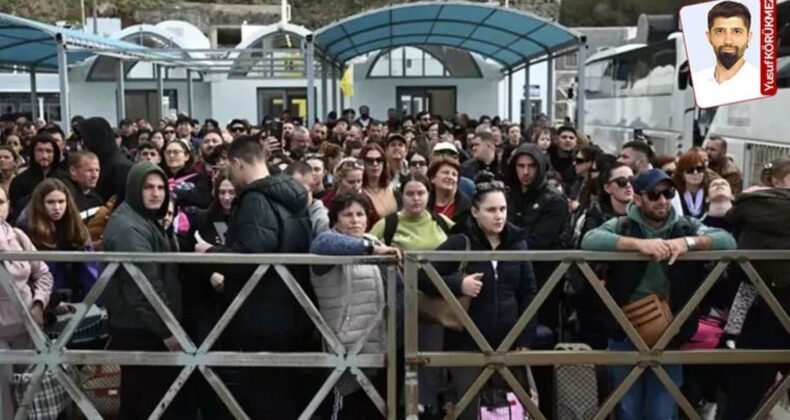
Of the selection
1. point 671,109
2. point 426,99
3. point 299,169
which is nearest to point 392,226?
point 299,169

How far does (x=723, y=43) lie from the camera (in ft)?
17.4

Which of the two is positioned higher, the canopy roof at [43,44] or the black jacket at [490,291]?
the canopy roof at [43,44]

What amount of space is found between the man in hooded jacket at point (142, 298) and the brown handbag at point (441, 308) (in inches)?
49.2

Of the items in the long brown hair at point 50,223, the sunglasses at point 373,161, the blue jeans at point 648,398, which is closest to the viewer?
the blue jeans at point 648,398

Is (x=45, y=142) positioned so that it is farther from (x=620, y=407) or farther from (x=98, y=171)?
(x=620, y=407)

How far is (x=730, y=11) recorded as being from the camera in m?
5.25

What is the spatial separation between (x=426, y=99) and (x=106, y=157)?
21.9m

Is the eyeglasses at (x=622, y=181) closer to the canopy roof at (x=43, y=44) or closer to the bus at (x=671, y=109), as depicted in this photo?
the bus at (x=671, y=109)

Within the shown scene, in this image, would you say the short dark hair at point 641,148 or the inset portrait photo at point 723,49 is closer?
the inset portrait photo at point 723,49

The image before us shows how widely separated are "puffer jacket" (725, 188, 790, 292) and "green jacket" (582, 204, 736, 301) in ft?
0.76

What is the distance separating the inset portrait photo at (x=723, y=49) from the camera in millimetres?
5223

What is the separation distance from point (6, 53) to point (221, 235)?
14.7 m

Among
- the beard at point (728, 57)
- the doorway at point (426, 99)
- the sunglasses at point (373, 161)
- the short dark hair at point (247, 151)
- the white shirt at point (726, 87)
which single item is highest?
the doorway at point (426, 99)

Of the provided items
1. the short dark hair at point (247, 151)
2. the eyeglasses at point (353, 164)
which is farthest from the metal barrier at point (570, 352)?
the eyeglasses at point (353, 164)
